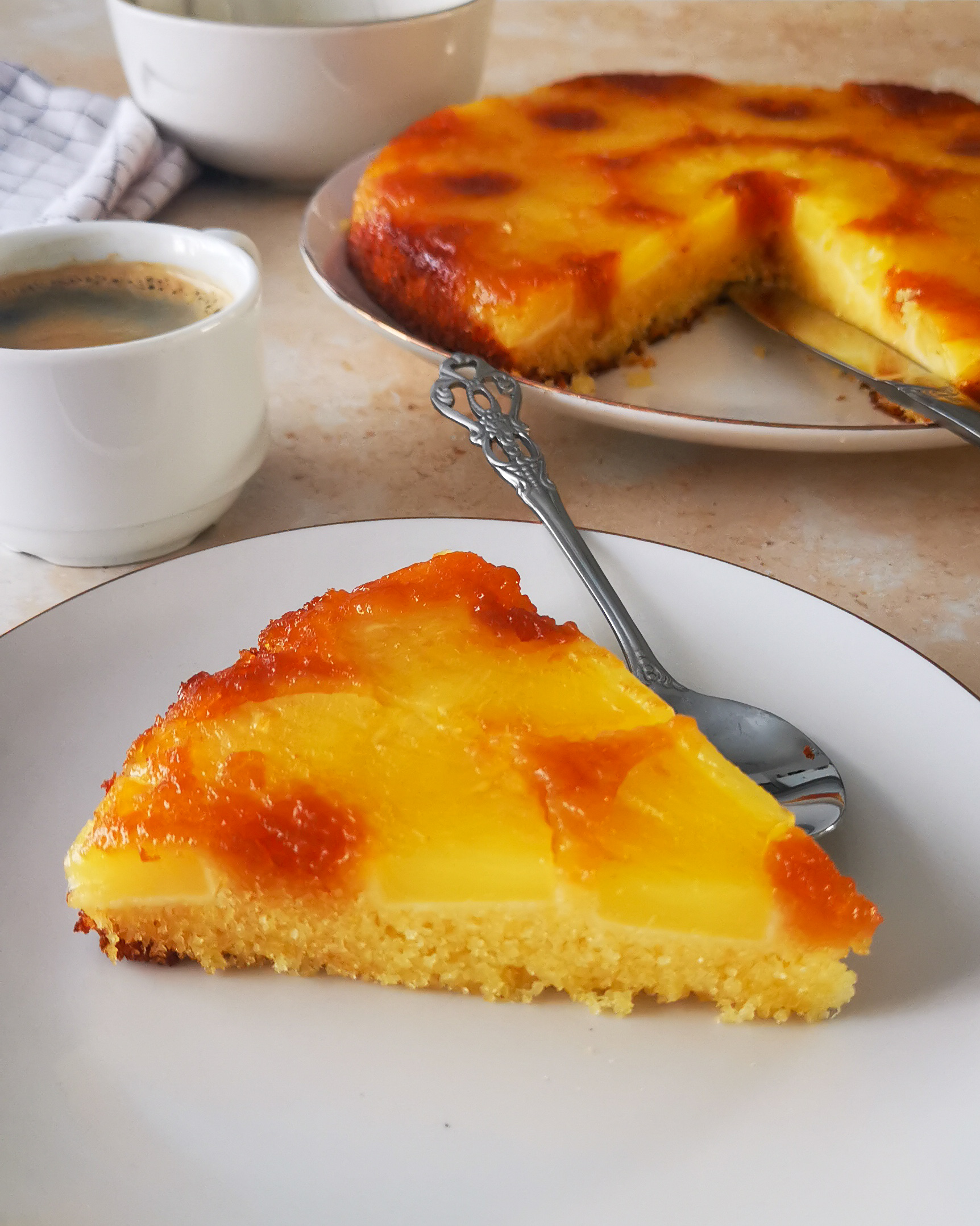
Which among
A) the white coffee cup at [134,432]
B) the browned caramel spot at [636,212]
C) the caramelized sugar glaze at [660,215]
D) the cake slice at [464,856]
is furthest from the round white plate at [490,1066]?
the browned caramel spot at [636,212]

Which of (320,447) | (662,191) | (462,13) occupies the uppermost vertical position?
(462,13)

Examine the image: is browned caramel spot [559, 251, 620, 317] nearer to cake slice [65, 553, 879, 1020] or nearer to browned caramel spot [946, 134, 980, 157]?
browned caramel spot [946, 134, 980, 157]

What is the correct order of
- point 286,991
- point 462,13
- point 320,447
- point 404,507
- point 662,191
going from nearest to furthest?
point 286,991
point 404,507
point 320,447
point 662,191
point 462,13

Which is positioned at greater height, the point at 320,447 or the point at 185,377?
the point at 185,377

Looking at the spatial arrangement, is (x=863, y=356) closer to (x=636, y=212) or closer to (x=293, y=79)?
(x=636, y=212)

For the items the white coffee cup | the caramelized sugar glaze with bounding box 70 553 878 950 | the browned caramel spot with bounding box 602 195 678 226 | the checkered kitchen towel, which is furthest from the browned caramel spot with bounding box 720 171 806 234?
the caramelized sugar glaze with bounding box 70 553 878 950

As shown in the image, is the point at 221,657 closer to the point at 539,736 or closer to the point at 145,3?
the point at 539,736

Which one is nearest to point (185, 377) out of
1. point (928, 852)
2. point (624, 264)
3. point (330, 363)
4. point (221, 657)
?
point (221, 657)
